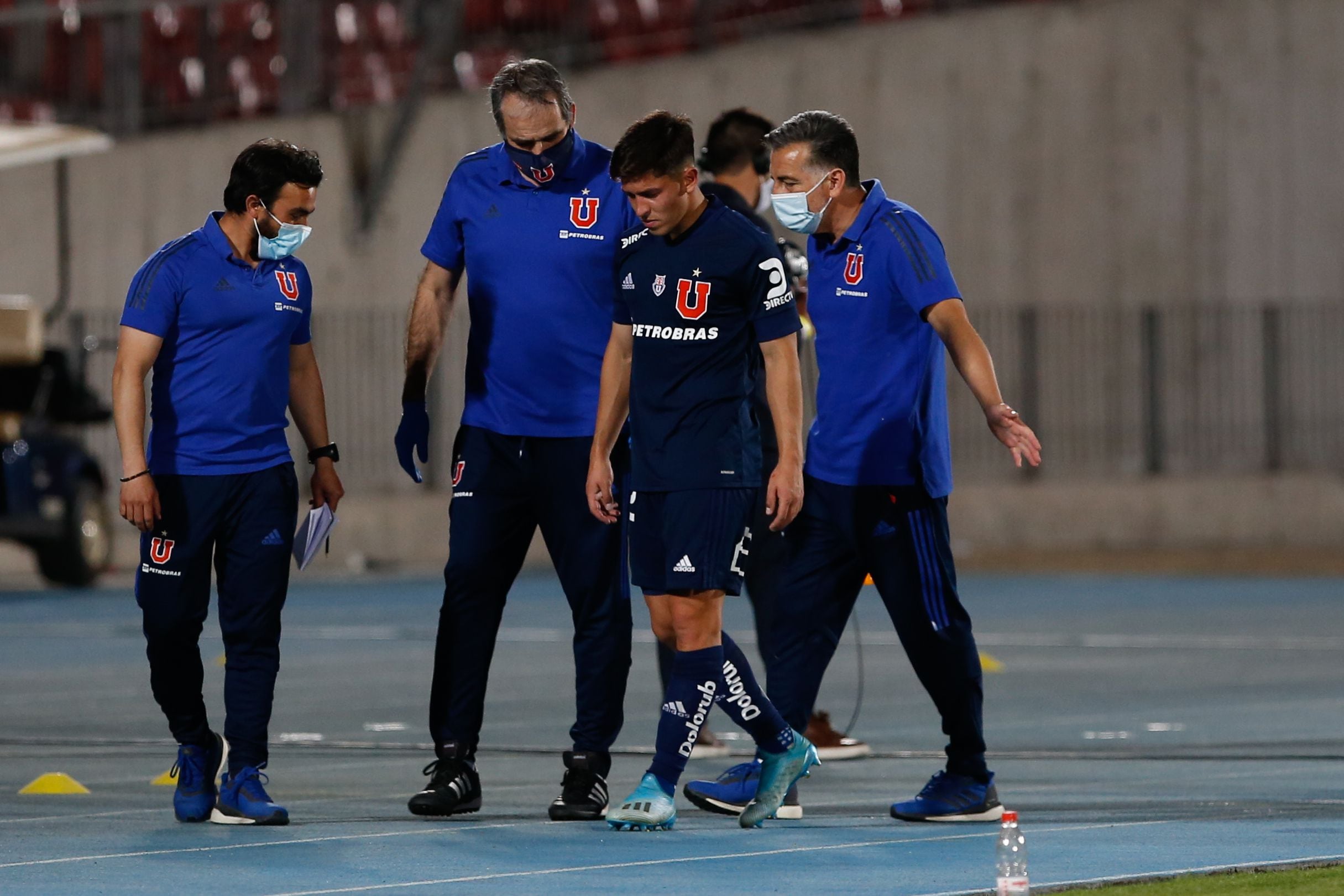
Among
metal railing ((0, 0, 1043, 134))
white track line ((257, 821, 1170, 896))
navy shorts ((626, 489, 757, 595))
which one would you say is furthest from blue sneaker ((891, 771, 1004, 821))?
metal railing ((0, 0, 1043, 134))

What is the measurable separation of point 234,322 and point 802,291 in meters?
2.97

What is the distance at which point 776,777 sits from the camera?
7996 millimetres

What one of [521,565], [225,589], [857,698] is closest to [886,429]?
[521,565]

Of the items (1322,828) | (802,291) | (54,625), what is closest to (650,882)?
(1322,828)

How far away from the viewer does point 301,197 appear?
825 centimetres

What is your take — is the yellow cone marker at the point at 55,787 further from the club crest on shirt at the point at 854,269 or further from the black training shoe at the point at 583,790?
the club crest on shirt at the point at 854,269

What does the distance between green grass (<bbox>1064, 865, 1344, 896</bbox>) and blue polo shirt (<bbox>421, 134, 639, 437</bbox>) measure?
2.49m

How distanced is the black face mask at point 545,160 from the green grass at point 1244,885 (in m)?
2.91

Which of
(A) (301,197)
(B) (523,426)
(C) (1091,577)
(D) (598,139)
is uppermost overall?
(D) (598,139)

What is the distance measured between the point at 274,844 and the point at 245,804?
0.51 meters

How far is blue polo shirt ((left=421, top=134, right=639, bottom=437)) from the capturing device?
830 centimetres

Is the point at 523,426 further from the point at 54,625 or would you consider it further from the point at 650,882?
the point at 54,625

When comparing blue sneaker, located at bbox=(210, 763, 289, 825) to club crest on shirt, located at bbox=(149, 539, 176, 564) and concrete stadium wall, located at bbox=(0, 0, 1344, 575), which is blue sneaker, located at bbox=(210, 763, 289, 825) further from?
→ concrete stadium wall, located at bbox=(0, 0, 1344, 575)

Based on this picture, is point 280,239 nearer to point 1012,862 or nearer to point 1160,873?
point 1160,873
